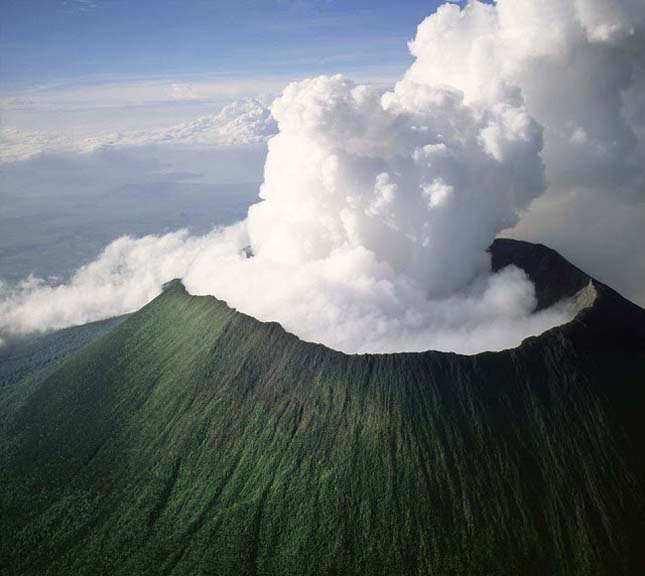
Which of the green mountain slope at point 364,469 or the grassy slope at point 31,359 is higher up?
the green mountain slope at point 364,469

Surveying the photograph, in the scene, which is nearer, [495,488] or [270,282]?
[495,488]

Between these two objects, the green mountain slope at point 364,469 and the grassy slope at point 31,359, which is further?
the grassy slope at point 31,359

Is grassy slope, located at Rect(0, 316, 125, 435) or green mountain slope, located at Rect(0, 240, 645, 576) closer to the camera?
green mountain slope, located at Rect(0, 240, 645, 576)

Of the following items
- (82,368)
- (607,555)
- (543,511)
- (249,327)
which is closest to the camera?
(607,555)

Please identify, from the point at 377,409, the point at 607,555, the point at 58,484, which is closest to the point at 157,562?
the point at 58,484

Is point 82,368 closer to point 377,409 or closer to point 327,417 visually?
point 327,417

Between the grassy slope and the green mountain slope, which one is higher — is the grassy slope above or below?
below

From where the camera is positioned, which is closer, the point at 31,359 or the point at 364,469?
the point at 364,469

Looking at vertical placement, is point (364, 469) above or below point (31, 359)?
above
